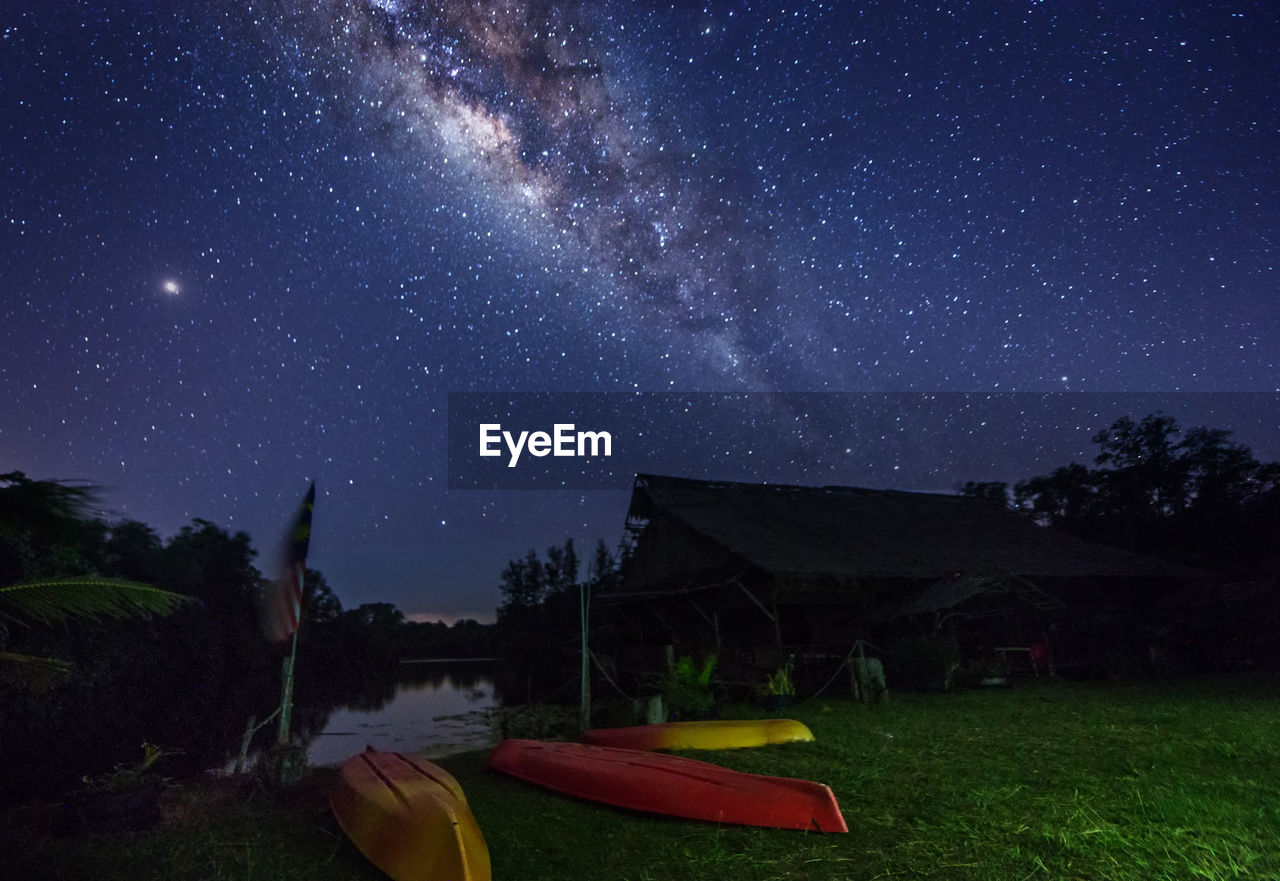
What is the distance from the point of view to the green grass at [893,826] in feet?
15.7

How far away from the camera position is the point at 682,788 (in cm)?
630

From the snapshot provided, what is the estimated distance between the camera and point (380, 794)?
6004mm

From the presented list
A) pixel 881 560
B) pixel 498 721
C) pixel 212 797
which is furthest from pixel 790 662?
pixel 212 797

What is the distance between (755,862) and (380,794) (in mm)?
3059

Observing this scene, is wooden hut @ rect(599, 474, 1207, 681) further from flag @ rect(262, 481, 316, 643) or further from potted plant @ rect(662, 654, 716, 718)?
flag @ rect(262, 481, 316, 643)

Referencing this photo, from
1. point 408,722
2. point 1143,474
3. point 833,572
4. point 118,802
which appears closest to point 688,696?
point 833,572

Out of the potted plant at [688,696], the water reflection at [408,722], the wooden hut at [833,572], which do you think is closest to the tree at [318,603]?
the water reflection at [408,722]

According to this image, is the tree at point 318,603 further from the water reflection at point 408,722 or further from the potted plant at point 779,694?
the potted plant at point 779,694

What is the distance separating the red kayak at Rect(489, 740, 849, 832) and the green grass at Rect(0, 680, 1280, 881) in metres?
0.11

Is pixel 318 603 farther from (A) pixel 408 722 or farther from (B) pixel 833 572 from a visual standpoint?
(B) pixel 833 572

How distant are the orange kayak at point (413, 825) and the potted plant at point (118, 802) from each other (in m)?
1.57

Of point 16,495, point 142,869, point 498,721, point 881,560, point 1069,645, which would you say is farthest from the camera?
point 1069,645

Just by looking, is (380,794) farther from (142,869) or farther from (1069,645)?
(1069,645)

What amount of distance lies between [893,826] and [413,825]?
3.56 meters
